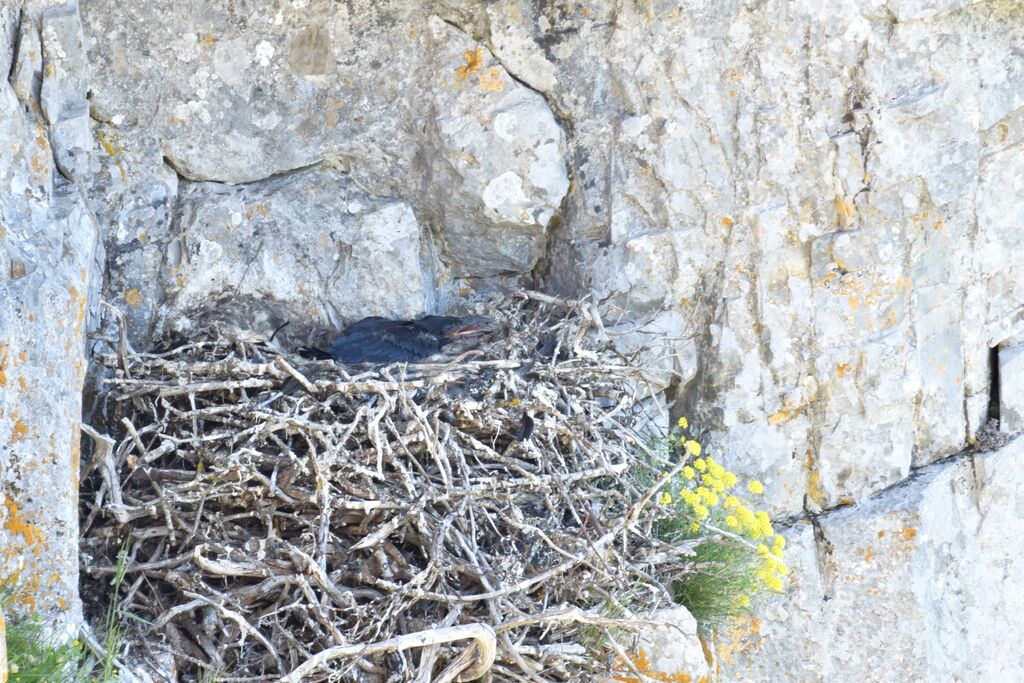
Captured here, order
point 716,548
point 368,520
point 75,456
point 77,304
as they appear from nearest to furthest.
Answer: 1. point 75,456
2. point 77,304
3. point 368,520
4. point 716,548

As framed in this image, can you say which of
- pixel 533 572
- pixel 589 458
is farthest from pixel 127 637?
pixel 589 458

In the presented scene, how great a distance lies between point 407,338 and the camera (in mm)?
4336

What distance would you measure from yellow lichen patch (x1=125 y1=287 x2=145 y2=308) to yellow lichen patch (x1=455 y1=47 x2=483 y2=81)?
125 cm

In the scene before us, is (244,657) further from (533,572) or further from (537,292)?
(537,292)

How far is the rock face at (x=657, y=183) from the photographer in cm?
Result: 441

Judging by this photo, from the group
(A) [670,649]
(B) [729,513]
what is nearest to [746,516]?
(B) [729,513]

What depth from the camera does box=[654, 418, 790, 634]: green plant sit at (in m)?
4.08

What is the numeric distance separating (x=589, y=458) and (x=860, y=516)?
1.05 meters

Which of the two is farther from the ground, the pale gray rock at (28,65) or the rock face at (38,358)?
the pale gray rock at (28,65)

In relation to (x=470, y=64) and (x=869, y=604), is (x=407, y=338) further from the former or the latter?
(x=869, y=604)

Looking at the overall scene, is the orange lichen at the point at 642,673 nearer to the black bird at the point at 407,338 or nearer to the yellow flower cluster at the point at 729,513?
the yellow flower cluster at the point at 729,513

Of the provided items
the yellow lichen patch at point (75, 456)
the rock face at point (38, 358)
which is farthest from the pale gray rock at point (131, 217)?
the yellow lichen patch at point (75, 456)

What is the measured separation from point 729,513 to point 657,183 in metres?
1.09

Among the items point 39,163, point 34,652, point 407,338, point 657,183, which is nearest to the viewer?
point 34,652
